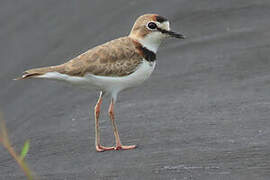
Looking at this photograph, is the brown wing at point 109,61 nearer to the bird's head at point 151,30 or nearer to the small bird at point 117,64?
the small bird at point 117,64

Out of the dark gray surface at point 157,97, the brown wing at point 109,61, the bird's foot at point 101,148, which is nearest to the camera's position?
the dark gray surface at point 157,97

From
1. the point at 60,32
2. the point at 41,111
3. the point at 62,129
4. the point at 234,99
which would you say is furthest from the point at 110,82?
the point at 60,32

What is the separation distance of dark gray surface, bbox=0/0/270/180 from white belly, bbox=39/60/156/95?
71 cm

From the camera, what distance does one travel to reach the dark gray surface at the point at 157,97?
586cm

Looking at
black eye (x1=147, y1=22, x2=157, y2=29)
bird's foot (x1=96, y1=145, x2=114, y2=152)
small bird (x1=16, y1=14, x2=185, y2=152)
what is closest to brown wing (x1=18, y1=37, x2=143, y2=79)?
small bird (x1=16, y1=14, x2=185, y2=152)

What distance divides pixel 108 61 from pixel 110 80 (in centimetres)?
22

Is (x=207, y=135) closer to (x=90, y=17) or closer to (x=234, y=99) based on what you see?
(x=234, y=99)

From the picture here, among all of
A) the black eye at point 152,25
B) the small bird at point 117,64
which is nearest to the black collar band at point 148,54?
the small bird at point 117,64

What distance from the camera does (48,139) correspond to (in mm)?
7266

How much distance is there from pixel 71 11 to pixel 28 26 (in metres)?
1.01

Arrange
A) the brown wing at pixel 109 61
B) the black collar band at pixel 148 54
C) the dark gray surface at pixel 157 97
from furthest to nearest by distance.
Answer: the black collar band at pixel 148 54 < the brown wing at pixel 109 61 < the dark gray surface at pixel 157 97

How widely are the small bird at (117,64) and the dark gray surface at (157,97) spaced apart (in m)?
0.62

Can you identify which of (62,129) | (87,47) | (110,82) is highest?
(110,82)

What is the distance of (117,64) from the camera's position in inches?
255
